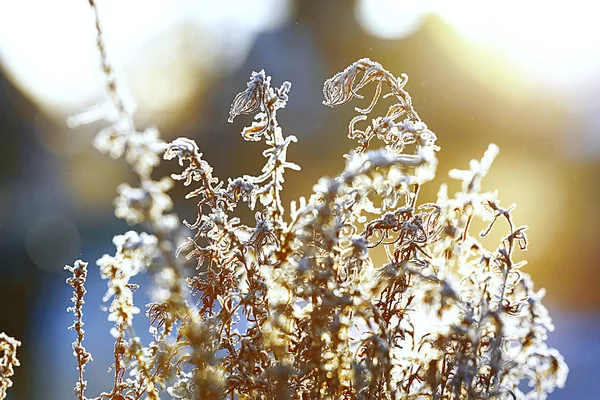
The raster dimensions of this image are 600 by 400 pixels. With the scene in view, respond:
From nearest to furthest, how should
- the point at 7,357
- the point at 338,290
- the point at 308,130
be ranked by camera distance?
the point at 338,290 < the point at 7,357 < the point at 308,130

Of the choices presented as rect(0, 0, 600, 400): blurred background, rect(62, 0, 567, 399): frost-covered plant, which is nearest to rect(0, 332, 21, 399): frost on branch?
rect(62, 0, 567, 399): frost-covered plant

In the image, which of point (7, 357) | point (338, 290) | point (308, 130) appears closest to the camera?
point (338, 290)

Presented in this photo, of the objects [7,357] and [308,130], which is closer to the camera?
[7,357]

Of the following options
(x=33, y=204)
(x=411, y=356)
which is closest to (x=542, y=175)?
(x=411, y=356)

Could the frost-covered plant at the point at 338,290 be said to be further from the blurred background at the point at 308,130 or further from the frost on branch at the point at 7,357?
the blurred background at the point at 308,130

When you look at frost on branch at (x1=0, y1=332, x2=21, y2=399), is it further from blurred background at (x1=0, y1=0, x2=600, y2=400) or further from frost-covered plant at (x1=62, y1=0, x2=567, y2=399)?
blurred background at (x1=0, y1=0, x2=600, y2=400)

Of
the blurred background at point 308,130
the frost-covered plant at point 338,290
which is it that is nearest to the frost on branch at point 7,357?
the frost-covered plant at point 338,290

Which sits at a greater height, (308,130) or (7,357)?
(308,130)

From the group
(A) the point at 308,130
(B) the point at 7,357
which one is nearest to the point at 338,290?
(B) the point at 7,357

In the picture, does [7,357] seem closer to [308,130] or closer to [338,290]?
[338,290]

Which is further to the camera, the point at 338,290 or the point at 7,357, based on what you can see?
the point at 7,357
